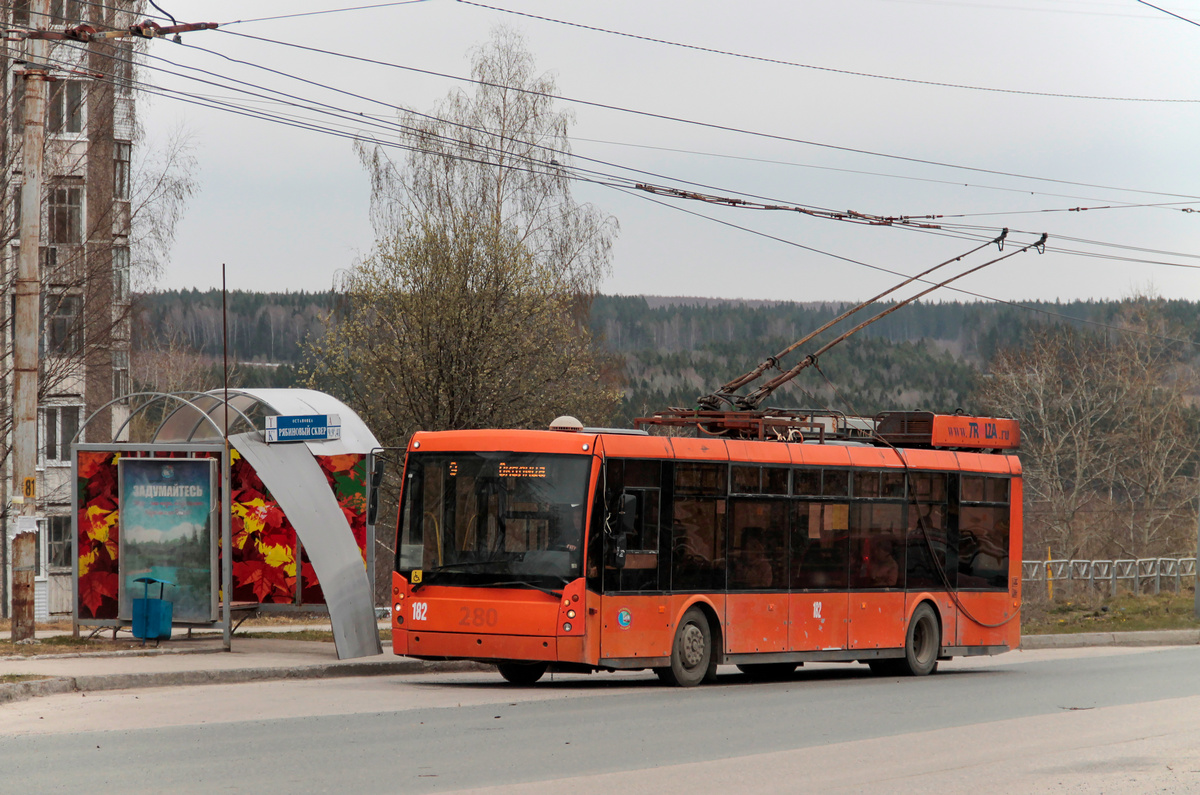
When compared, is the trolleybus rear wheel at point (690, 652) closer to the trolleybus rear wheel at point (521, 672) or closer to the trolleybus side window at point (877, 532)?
the trolleybus rear wheel at point (521, 672)

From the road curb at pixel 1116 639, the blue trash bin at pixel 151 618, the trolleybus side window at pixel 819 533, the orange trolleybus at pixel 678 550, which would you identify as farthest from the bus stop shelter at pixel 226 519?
the road curb at pixel 1116 639

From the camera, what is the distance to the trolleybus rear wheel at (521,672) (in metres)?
15.9

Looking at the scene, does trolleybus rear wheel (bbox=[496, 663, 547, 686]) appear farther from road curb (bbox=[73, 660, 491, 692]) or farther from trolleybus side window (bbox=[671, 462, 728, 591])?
trolleybus side window (bbox=[671, 462, 728, 591])

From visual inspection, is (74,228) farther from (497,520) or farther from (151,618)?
(497,520)

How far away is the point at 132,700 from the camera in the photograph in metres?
13.0

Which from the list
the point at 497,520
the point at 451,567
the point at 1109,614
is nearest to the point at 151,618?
the point at 451,567

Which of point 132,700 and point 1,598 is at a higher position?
point 132,700

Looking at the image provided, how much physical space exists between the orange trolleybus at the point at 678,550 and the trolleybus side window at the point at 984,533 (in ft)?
0.91

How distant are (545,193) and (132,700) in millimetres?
27986

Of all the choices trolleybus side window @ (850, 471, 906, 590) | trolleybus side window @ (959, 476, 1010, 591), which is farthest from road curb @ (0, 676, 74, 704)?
trolleybus side window @ (959, 476, 1010, 591)

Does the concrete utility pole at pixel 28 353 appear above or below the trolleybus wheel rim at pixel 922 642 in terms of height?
above

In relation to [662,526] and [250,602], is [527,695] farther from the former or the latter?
[250,602]

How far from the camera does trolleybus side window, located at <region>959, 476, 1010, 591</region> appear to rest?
20.3 meters

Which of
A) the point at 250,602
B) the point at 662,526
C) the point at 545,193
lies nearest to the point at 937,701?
the point at 662,526
